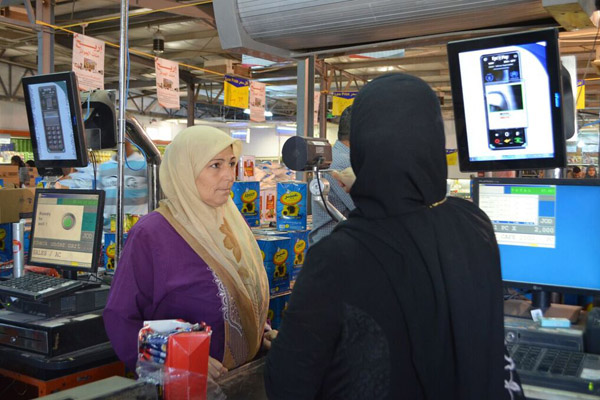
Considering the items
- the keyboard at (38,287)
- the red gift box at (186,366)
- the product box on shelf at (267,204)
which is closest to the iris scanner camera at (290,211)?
the product box on shelf at (267,204)

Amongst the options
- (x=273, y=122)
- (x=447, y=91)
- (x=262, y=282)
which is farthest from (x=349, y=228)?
(x=273, y=122)

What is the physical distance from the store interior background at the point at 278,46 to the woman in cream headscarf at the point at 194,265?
794mm

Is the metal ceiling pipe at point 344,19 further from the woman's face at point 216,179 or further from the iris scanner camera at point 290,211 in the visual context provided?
the iris scanner camera at point 290,211

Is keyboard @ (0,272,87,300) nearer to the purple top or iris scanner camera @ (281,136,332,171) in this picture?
the purple top

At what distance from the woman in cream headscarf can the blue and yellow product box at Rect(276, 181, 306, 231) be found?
119cm

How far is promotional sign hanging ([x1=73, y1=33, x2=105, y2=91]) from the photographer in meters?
5.97

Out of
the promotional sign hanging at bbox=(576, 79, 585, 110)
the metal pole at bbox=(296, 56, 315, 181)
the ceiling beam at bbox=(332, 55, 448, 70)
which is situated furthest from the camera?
the ceiling beam at bbox=(332, 55, 448, 70)

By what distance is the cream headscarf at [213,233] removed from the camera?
2.15 m

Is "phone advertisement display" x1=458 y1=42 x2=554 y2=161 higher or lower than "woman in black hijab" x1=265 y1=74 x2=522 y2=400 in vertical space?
higher

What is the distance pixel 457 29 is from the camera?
2408 mm

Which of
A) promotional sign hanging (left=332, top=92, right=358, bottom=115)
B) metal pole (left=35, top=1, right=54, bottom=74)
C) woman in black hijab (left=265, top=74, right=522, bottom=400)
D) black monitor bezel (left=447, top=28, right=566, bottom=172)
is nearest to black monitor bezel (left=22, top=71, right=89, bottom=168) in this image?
black monitor bezel (left=447, top=28, right=566, bottom=172)

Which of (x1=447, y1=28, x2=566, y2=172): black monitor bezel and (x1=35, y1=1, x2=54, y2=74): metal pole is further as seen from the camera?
(x1=35, y1=1, x2=54, y2=74): metal pole

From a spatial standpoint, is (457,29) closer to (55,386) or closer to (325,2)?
(325,2)

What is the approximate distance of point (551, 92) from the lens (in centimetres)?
203
